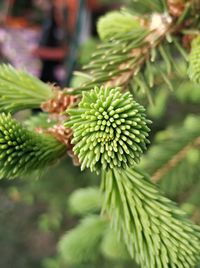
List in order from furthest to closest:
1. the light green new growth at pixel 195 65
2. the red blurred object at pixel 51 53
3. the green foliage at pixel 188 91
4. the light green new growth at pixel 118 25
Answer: the red blurred object at pixel 51 53
the green foliage at pixel 188 91
the light green new growth at pixel 118 25
the light green new growth at pixel 195 65

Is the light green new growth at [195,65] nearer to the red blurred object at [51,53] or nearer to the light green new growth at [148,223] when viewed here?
the light green new growth at [148,223]

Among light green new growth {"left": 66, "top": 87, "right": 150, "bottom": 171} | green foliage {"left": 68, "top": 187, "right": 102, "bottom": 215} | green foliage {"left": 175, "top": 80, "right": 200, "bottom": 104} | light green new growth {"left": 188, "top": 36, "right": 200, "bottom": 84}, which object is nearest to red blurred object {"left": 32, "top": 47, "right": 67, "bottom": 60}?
green foliage {"left": 175, "top": 80, "right": 200, "bottom": 104}

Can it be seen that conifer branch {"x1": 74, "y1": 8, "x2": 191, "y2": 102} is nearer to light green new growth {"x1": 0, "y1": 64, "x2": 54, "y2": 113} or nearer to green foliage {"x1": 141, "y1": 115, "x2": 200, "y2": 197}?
light green new growth {"x1": 0, "y1": 64, "x2": 54, "y2": 113}

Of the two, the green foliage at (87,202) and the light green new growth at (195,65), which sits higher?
the light green new growth at (195,65)

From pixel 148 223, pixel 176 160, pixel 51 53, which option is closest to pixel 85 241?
pixel 176 160

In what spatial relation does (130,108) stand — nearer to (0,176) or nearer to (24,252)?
(0,176)

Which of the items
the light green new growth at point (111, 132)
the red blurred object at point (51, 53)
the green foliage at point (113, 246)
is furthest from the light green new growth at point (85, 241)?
the red blurred object at point (51, 53)
